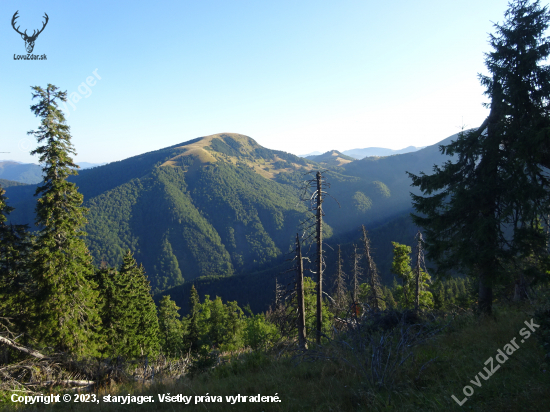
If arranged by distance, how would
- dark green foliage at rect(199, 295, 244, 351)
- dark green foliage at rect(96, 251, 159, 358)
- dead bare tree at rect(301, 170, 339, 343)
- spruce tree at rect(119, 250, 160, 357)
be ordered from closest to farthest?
dead bare tree at rect(301, 170, 339, 343)
dark green foliage at rect(96, 251, 159, 358)
spruce tree at rect(119, 250, 160, 357)
dark green foliage at rect(199, 295, 244, 351)

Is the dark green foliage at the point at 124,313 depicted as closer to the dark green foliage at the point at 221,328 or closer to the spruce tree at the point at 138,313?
Answer: the spruce tree at the point at 138,313

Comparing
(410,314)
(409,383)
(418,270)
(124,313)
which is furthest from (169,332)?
(409,383)

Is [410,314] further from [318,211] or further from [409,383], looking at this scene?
[318,211]

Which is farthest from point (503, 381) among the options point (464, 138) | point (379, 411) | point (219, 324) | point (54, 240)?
point (219, 324)

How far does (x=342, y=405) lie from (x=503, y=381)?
2.31 m

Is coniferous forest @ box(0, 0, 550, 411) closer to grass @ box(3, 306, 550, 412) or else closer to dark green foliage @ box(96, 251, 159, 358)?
grass @ box(3, 306, 550, 412)

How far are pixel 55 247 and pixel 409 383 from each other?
17.7 meters

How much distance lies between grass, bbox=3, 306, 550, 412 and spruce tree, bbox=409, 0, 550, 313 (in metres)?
1.96

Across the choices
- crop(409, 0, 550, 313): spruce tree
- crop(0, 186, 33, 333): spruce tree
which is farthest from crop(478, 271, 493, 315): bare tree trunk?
crop(0, 186, 33, 333): spruce tree

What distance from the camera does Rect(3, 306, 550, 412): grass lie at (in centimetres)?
365

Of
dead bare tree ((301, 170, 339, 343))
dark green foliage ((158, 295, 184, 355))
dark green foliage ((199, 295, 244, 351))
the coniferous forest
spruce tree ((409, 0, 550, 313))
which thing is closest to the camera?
the coniferous forest

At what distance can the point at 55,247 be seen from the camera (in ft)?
48.7

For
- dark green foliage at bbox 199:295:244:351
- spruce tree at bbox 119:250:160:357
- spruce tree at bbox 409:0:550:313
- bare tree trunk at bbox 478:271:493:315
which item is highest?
spruce tree at bbox 409:0:550:313

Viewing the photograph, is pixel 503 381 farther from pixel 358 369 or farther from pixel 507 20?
pixel 507 20
